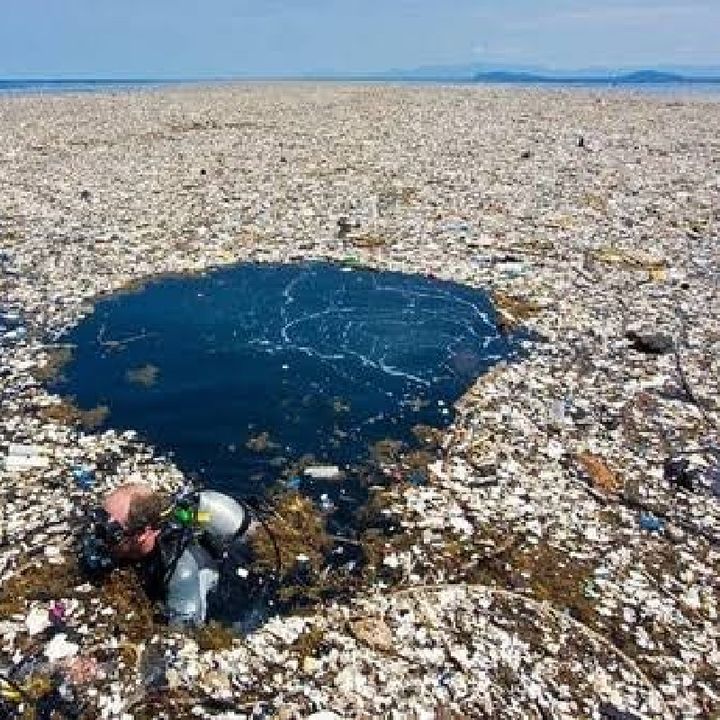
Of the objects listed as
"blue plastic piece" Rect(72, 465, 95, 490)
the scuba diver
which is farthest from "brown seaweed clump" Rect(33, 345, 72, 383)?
the scuba diver

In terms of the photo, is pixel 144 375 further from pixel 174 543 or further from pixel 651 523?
pixel 651 523

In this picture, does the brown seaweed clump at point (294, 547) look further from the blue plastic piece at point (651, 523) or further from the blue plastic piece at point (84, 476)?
the blue plastic piece at point (651, 523)

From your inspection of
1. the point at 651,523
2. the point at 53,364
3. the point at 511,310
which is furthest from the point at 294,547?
the point at 511,310

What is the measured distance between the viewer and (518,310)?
13.4 m

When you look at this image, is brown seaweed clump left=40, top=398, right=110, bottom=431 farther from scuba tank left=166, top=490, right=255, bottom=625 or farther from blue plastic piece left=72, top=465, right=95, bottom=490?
scuba tank left=166, top=490, right=255, bottom=625

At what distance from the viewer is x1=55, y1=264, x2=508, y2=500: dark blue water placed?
9336mm

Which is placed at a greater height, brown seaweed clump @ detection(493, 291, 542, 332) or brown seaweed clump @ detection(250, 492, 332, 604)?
brown seaweed clump @ detection(250, 492, 332, 604)

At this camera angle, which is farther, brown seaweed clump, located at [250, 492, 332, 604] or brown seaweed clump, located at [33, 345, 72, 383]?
brown seaweed clump, located at [33, 345, 72, 383]

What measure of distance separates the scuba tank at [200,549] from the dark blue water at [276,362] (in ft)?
3.96

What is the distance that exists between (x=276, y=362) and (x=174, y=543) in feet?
17.3

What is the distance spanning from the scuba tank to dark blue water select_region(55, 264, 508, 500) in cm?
121

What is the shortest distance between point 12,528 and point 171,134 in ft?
115

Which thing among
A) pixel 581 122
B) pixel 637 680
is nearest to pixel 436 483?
pixel 637 680

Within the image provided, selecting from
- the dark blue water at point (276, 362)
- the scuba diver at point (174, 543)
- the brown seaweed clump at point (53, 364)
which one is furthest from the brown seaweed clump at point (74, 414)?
Answer: the scuba diver at point (174, 543)
